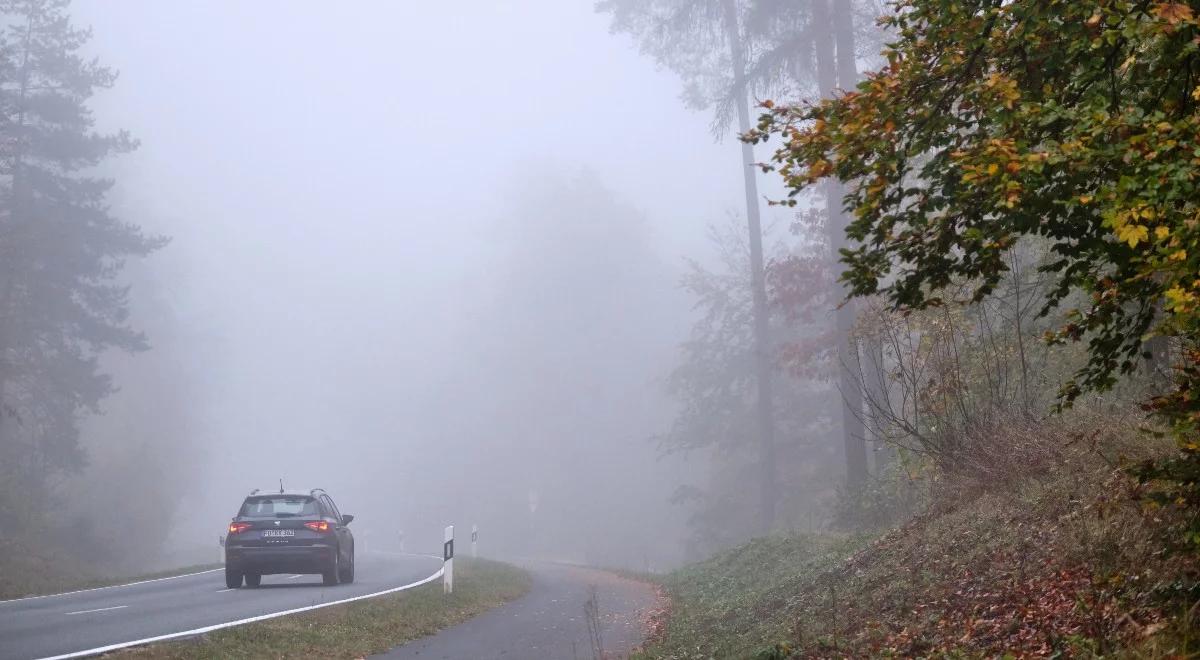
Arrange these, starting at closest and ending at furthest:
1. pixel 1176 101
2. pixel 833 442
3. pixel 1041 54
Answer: pixel 1176 101, pixel 1041 54, pixel 833 442

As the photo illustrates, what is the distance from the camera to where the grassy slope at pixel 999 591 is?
6.00m

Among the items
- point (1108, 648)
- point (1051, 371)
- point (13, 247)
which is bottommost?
point (1108, 648)

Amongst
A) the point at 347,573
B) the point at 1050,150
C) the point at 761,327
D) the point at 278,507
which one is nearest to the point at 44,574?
the point at 347,573

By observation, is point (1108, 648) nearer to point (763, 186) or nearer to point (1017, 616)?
point (1017, 616)

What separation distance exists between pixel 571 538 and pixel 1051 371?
163ft

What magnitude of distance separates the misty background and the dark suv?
18160 mm

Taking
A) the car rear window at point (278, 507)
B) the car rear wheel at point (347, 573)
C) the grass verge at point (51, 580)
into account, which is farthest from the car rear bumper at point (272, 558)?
the grass verge at point (51, 580)

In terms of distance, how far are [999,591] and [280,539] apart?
43.7ft

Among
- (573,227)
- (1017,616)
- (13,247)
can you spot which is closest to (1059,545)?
(1017,616)

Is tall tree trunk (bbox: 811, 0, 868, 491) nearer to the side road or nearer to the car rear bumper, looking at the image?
the side road

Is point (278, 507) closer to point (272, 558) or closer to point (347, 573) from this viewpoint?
point (272, 558)

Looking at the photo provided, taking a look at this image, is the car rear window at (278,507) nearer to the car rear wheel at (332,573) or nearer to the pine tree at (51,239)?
the car rear wheel at (332,573)

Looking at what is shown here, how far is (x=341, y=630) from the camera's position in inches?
486

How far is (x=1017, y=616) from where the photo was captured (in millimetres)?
6918
